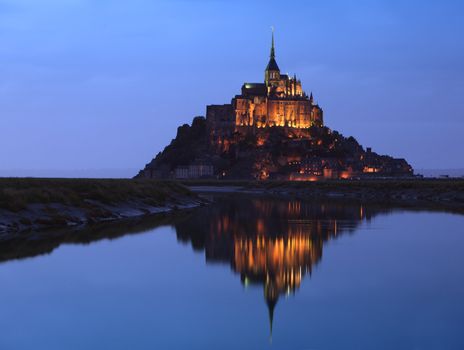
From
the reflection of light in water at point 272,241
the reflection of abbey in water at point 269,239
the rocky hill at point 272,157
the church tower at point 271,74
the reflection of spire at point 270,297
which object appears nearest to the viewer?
the reflection of spire at point 270,297

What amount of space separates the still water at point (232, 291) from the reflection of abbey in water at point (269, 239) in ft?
0.27

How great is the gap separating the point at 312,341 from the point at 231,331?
1572mm

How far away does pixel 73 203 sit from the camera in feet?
120

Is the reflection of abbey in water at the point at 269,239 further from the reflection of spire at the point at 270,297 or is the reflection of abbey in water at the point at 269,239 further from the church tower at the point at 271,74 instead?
the church tower at the point at 271,74

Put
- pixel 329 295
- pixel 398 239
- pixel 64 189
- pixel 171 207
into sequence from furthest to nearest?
pixel 171 207
pixel 64 189
pixel 398 239
pixel 329 295

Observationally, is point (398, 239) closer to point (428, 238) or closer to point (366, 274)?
point (428, 238)

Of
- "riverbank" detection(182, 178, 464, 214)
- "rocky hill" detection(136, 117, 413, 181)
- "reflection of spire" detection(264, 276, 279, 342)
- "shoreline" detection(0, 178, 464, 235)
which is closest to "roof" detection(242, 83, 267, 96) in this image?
"rocky hill" detection(136, 117, 413, 181)

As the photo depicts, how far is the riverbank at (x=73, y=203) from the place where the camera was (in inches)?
1205

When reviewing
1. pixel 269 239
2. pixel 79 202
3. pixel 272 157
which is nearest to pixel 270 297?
pixel 269 239

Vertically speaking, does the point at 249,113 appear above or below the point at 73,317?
above

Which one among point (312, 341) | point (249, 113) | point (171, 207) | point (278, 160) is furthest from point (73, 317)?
point (249, 113)

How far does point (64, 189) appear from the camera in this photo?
125ft

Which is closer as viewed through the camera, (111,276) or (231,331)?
(231,331)

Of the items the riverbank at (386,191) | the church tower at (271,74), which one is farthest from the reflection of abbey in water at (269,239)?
the church tower at (271,74)
